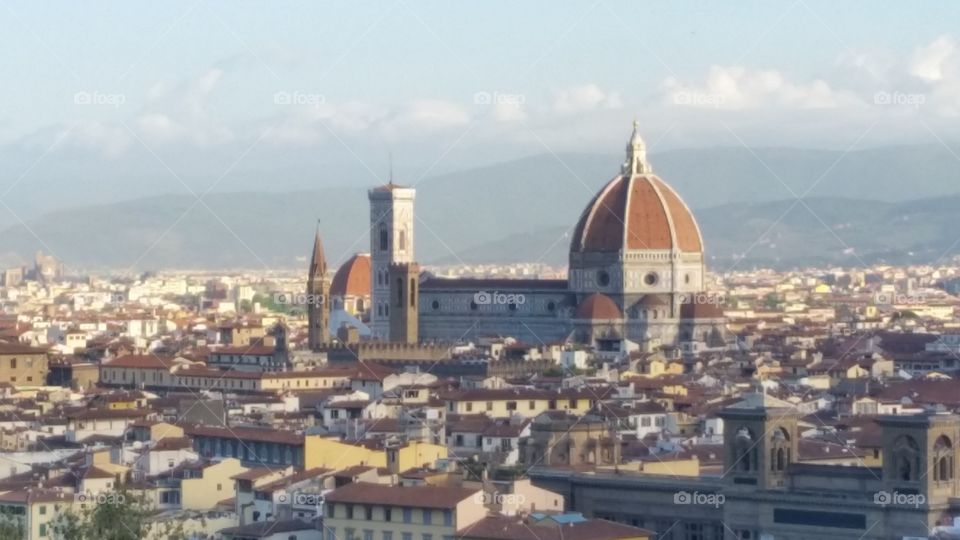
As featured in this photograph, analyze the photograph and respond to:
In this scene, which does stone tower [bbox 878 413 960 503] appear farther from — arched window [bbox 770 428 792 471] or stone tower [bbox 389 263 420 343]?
stone tower [bbox 389 263 420 343]

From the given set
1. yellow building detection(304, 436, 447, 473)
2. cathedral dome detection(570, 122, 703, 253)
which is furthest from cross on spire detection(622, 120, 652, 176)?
yellow building detection(304, 436, 447, 473)

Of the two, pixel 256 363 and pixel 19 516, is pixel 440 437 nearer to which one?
pixel 19 516

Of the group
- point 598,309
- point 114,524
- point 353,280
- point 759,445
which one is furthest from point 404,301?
point 114,524

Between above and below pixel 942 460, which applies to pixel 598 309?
above

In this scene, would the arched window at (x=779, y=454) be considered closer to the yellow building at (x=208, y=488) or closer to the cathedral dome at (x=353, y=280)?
the yellow building at (x=208, y=488)

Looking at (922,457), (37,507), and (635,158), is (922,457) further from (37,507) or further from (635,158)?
(635,158)

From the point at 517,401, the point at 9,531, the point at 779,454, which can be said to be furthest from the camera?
the point at 517,401

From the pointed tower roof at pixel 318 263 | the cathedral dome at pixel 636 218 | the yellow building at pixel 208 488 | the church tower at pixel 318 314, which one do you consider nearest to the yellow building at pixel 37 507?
the yellow building at pixel 208 488
